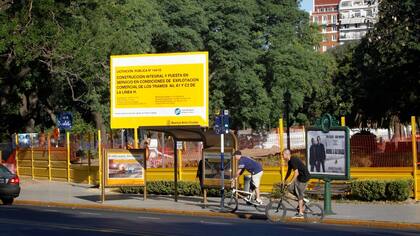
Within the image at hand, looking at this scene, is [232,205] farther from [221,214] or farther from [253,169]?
[221,214]

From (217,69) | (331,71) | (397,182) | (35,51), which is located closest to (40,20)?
(35,51)

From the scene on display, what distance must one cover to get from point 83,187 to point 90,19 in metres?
8.89

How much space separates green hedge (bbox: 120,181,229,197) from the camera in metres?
25.3

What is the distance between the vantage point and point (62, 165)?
112ft

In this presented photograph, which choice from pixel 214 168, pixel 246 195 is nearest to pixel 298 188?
pixel 246 195

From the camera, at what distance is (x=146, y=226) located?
52.5ft

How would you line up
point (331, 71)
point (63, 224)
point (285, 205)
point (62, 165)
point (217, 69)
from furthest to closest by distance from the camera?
point (331, 71) < point (217, 69) < point (62, 165) < point (285, 205) < point (63, 224)

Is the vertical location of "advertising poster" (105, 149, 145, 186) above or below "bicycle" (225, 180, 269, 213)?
above

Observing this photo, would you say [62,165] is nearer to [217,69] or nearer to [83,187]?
[83,187]

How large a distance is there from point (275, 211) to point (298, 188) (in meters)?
1.16

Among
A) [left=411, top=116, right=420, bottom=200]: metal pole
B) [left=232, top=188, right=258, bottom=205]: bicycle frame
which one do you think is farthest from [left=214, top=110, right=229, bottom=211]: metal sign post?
[left=411, top=116, right=420, bottom=200]: metal pole

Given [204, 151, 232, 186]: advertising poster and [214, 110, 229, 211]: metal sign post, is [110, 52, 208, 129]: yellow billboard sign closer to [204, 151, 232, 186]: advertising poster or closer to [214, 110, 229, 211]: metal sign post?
[204, 151, 232, 186]: advertising poster

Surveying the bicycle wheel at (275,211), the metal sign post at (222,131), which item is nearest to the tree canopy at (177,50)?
the metal sign post at (222,131)

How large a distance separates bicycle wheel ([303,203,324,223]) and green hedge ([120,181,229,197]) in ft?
23.4
